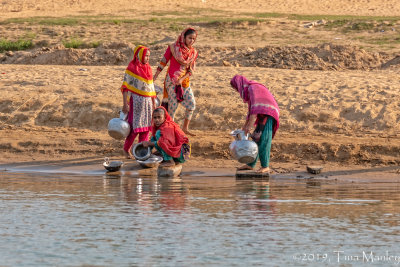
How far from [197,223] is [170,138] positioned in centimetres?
296

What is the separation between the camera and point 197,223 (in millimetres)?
7516

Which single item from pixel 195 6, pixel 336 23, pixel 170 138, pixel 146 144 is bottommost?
pixel 146 144

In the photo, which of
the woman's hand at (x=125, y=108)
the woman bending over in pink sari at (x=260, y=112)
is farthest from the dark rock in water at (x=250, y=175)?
the woman's hand at (x=125, y=108)

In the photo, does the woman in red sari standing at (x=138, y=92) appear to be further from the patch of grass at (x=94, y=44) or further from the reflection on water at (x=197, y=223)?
the patch of grass at (x=94, y=44)

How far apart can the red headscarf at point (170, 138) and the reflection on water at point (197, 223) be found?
0.38 metres

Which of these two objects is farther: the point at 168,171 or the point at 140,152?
the point at 140,152

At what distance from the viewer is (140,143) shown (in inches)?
424

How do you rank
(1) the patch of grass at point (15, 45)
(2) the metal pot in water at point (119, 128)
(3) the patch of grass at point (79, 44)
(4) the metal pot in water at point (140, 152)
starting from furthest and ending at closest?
(1) the patch of grass at point (15, 45) < (3) the patch of grass at point (79, 44) < (2) the metal pot in water at point (119, 128) < (4) the metal pot in water at point (140, 152)

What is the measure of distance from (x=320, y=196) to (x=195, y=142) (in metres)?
3.53

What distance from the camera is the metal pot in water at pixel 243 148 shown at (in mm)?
9969

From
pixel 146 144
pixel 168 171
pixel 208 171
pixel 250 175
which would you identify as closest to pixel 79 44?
pixel 208 171

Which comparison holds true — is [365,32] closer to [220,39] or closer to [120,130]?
[220,39]

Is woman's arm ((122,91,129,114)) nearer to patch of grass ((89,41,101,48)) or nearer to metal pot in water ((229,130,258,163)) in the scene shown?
metal pot in water ((229,130,258,163))

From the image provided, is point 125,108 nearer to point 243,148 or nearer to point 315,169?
point 243,148
